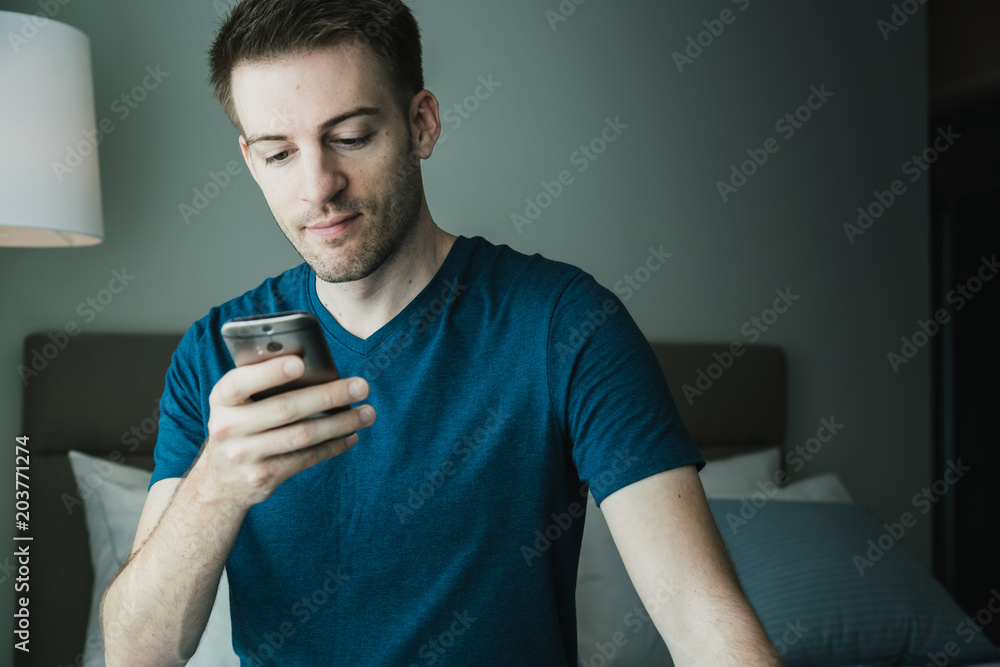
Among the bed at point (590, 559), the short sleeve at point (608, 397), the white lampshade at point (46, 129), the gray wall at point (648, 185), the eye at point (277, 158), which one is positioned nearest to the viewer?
the short sleeve at point (608, 397)

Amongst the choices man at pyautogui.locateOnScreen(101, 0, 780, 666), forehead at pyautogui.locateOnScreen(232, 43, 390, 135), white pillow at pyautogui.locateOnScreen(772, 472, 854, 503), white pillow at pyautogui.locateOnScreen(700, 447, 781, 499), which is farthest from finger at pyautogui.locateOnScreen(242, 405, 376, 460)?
white pillow at pyautogui.locateOnScreen(772, 472, 854, 503)

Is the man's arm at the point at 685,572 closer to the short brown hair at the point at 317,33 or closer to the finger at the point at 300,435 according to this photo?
the finger at the point at 300,435

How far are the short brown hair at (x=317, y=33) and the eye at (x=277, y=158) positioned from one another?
74 millimetres

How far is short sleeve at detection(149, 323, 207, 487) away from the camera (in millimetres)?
1157

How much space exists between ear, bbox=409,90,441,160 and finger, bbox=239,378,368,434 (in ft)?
1.66

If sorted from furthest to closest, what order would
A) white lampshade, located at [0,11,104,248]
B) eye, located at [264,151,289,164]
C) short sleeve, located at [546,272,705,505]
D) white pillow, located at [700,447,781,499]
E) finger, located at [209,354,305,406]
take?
white pillow, located at [700,447,781,499], white lampshade, located at [0,11,104,248], eye, located at [264,151,289,164], short sleeve, located at [546,272,705,505], finger, located at [209,354,305,406]

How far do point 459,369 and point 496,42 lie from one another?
145 centimetres

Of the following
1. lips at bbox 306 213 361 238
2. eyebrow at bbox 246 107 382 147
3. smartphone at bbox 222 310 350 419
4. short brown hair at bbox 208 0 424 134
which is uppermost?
short brown hair at bbox 208 0 424 134

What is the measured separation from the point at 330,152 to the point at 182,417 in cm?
47

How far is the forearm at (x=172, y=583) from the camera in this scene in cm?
89

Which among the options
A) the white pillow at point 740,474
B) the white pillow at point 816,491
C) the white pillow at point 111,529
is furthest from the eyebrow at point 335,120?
the white pillow at point 816,491

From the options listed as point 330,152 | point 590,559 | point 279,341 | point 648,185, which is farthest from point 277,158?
point 648,185

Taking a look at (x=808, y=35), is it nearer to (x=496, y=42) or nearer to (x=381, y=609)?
(x=496, y=42)

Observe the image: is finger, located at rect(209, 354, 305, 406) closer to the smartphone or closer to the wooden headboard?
the smartphone
